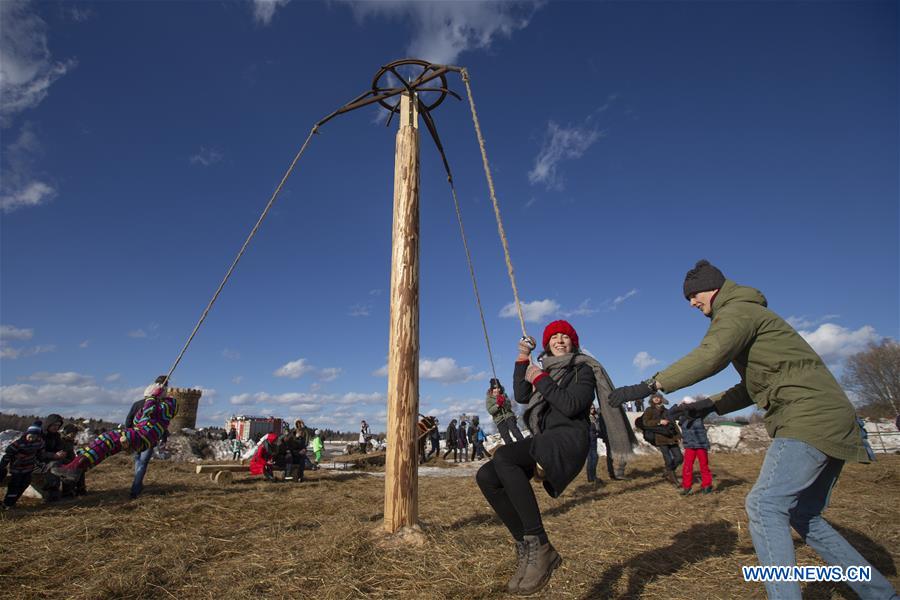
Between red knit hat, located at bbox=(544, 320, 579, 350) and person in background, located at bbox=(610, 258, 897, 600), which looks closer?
person in background, located at bbox=(610, 258, 897, 600)

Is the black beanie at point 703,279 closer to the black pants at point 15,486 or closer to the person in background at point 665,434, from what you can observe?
the person in background at point 665,434

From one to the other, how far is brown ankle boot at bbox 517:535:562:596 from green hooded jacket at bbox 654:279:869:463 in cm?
132

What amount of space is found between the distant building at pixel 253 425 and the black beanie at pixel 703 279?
35497 millimetres

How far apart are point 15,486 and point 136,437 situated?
10.1ft

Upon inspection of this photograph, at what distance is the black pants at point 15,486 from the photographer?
6.84 m

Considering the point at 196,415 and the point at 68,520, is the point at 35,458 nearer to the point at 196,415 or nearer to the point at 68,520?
the point at 68,520

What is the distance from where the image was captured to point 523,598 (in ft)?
11.6

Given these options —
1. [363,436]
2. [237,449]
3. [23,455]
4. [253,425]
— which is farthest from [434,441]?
[253,425]

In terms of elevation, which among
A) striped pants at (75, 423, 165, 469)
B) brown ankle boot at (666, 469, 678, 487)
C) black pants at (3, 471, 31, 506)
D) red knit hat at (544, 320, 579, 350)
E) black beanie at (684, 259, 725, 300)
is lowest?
brown ankle boot at (666, 469, 678, 487)

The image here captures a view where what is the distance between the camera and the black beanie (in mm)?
3125

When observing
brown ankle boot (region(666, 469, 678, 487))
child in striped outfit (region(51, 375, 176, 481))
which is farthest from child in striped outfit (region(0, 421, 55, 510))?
brown ankle boot (region(666, 469, 678, 487))

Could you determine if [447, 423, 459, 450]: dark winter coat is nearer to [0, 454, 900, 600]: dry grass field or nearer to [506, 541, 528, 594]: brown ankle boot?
[0, 454, 900, 600]: dry grass field

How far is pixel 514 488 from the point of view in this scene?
304 centimetres

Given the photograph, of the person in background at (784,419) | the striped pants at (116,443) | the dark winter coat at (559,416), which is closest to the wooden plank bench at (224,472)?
the striped pants at (116,443)
